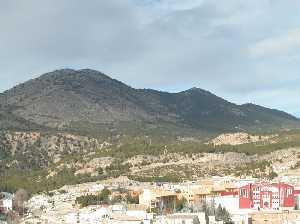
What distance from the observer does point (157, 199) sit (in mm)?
120000

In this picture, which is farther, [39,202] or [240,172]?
[240,172]

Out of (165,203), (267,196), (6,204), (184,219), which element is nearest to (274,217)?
(267,196)

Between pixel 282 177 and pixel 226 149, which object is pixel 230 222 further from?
pixel 226 149

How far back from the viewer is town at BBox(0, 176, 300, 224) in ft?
342

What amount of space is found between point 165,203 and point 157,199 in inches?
75.8

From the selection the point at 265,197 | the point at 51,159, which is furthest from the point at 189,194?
the point at 51,159

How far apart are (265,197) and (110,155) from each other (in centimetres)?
6017

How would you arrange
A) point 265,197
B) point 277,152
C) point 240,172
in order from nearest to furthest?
point 265,197 < point 240,172 < point 277,152

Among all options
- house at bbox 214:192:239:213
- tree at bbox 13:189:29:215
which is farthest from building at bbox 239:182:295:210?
tree at bbox 13:189:29:215

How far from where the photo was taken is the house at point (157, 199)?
392 feet

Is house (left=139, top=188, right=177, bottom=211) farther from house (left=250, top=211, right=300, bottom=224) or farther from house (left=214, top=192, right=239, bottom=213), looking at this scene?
house (left=250, top=211, right=300, bottom=224)

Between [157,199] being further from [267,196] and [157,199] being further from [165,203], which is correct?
[267,196]

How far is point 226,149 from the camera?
555 feet

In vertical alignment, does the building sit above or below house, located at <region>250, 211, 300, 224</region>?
above
